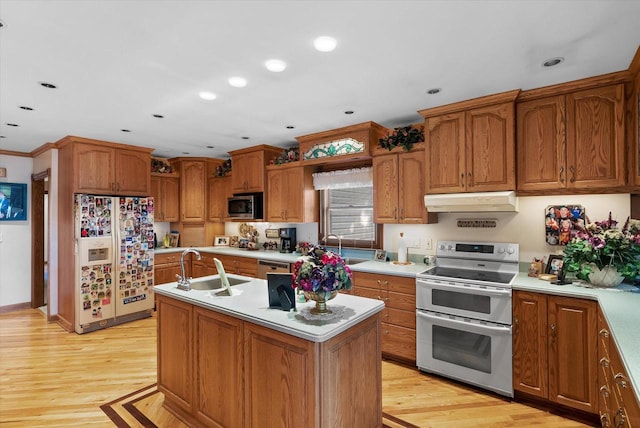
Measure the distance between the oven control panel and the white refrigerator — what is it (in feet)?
A: 12.9

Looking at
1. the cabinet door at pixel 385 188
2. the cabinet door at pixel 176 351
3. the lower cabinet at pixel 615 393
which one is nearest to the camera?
the lower cabinet at pixel 615 393

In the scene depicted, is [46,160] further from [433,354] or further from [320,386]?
[433,354]

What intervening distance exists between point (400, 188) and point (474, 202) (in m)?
0.79

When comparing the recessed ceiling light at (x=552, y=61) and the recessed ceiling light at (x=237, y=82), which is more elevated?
the recessed ceiling light at (x=237, y=82)

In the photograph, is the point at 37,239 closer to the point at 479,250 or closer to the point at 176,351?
the point at 176,351

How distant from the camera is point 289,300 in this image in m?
1.95

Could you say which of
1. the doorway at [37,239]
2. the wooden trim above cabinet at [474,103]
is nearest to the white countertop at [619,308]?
the wooden trim above cabinet at [474,103]

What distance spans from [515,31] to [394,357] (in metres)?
2.86

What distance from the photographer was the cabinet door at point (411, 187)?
3.36 metres

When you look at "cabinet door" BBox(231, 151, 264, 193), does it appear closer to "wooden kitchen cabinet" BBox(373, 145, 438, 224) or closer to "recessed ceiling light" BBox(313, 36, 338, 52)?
"wooden kitchen cabinet" BBox(373, 145, 438, 224)

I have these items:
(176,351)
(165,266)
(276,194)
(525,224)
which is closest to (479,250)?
(525,224)

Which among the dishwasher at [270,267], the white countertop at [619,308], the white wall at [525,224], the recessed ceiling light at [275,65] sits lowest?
the dishwasher at [270,267]

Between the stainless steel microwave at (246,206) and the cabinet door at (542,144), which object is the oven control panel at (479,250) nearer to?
the cabinet door at (542,144)

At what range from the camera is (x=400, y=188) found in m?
3.51
